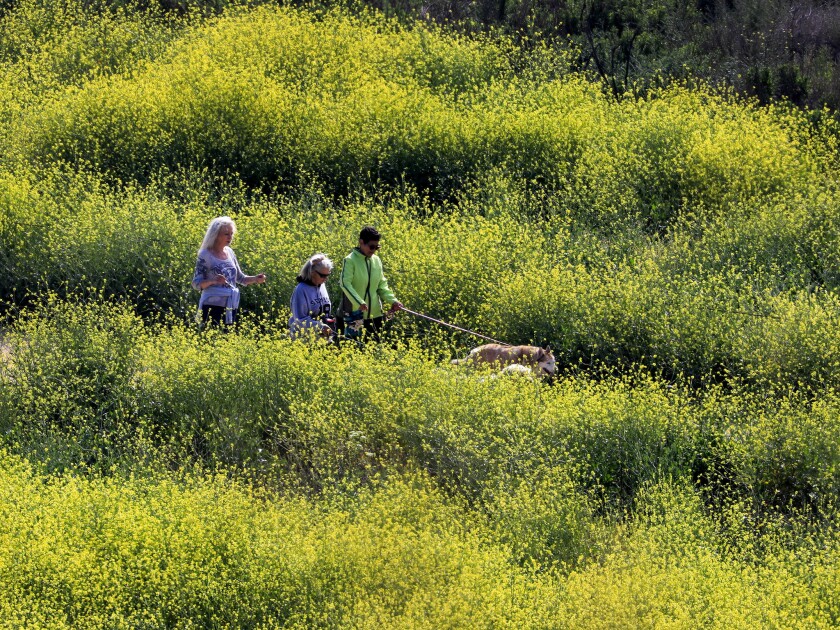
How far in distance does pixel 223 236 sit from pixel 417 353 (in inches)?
72.2

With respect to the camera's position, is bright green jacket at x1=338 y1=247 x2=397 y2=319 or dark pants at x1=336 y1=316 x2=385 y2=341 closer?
bright green jacket at x1=338 y1=247 x2=397 y2=319

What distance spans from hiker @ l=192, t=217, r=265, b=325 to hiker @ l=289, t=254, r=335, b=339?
35 centimetres

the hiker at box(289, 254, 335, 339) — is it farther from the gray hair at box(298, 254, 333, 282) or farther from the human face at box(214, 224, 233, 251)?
the human face at box(214, 224, 233, 251)

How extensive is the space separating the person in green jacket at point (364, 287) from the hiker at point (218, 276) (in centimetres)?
70

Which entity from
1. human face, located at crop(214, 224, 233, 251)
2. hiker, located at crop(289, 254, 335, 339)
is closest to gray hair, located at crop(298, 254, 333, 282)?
hiker, located at crop(289, 254, 335, 339)

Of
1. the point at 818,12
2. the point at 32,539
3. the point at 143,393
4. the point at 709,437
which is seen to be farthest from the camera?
the point at 818,12

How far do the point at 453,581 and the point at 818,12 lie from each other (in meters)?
13.9

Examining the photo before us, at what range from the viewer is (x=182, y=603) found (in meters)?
6.43

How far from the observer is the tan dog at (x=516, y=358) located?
30.0ft

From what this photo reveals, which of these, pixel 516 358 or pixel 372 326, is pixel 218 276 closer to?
pixel 372 326

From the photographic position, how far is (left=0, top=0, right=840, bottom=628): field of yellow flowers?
6.54 metres

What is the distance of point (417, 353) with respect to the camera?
9148 millimetres

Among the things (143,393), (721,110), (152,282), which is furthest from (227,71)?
(143,393)

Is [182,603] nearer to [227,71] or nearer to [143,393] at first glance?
[143,393]
